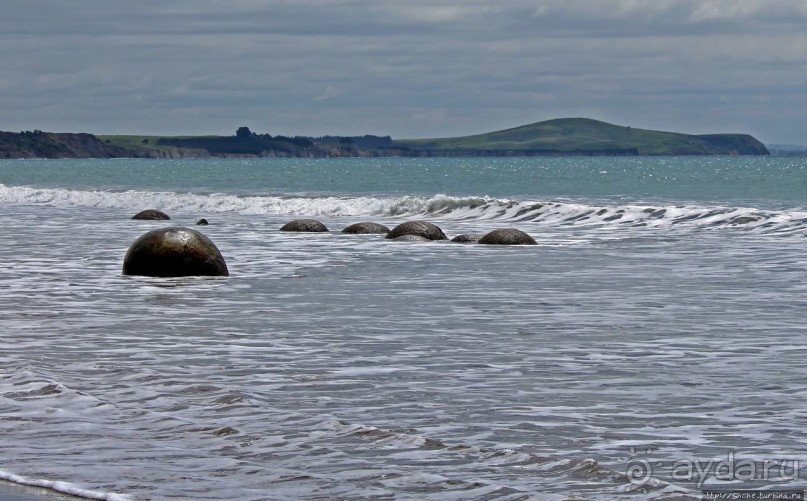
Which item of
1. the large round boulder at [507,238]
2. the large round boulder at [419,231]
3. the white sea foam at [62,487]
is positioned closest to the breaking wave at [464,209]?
the large round boulder at [507,238]

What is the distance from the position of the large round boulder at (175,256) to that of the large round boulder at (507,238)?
36.0 feet

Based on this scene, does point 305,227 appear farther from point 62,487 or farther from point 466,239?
point 62,487

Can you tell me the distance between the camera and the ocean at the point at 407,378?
8547 millimetres

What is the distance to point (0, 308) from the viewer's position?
18.3 metres

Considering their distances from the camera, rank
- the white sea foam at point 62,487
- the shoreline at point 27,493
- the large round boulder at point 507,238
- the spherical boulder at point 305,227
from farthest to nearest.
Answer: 1. the spherical boulder at point 305,227
2. the large round boulder at point 507,238
3. the white sea foam at point 62,487
4. the shoreline at point 27,493

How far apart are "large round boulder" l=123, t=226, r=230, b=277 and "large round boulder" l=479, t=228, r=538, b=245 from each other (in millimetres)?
10964

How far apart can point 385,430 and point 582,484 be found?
6.78 feet

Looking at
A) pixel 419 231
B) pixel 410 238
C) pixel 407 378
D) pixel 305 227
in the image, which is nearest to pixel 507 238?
pixel 410 238

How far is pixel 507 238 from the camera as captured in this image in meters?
33.2

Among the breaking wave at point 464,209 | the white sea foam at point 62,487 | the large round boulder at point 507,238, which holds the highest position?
the white sea foam at point 62,487

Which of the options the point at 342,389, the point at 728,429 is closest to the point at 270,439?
the point at 342,389

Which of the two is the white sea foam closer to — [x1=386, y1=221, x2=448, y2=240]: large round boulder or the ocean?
the ocean

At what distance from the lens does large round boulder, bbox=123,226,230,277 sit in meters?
23.0

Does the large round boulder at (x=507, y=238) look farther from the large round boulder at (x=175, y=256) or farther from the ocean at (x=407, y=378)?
the large round boulder at (x=175, y=256)
